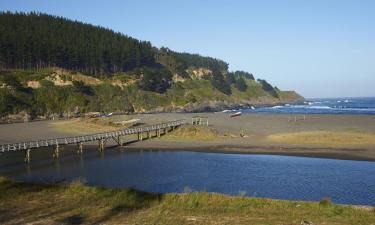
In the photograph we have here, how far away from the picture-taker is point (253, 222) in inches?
622

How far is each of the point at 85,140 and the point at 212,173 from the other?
76.4ft

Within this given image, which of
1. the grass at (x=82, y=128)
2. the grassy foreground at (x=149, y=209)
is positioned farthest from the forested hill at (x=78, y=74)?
the grassy foreground at (x=149, y=209)

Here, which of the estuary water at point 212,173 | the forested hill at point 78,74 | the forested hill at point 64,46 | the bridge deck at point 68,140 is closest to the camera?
the estuary water at point 212,173

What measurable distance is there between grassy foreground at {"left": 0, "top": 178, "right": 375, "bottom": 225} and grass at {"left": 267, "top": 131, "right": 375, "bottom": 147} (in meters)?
36.8

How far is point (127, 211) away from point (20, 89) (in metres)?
105

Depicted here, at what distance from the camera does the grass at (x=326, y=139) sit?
176 ft

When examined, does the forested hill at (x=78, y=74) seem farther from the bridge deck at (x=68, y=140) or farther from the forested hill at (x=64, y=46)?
the bridge deck at (x=68, y=140)

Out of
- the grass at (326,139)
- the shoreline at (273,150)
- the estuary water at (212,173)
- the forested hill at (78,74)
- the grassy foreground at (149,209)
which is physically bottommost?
the estuary water at (212,173)

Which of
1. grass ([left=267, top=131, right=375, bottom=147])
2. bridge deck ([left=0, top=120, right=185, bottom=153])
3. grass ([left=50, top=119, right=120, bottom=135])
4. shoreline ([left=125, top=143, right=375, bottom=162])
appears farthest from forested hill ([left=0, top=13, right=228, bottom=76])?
grass ([left=267, top=131, right=375, bottom=147])

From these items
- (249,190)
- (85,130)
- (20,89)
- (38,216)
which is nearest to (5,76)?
(20,89)

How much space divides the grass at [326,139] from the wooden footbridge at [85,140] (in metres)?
18.1

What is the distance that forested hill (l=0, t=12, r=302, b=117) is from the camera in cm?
11645

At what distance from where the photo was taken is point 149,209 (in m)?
18.3

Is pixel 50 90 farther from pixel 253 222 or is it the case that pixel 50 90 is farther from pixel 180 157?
pixel 253 222
